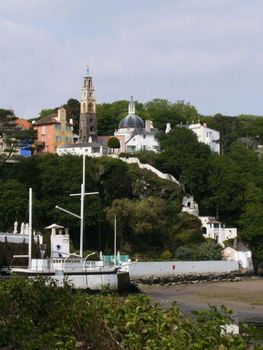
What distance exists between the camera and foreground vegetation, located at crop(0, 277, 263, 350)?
10.3 metres

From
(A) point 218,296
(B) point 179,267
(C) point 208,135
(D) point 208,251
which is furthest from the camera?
(C) point 208,135

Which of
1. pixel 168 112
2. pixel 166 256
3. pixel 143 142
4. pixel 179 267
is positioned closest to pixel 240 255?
pixel 166 256

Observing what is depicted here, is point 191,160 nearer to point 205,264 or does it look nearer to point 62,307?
point 205,264

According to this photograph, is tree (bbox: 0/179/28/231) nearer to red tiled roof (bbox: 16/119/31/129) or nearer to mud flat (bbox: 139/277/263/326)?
mud flat (bbox: 139/277/263/326)

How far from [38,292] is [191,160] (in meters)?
56.6

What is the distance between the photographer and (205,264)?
5638 centimetres

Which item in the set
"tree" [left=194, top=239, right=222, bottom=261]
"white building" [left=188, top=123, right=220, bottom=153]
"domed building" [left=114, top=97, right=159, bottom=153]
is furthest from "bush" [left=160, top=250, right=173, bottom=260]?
"white building" [left=188, top=123, right=220, bottom=153]

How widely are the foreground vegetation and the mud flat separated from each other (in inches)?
578

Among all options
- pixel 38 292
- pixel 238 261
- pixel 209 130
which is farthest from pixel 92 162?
pixel 38 292

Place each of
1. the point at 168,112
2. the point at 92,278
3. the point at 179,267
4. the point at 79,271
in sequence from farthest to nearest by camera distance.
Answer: the point at 168,112 < the point at 179,267 < the point at 92,278 < the point at 79,271

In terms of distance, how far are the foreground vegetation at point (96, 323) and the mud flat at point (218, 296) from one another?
14.7 meters

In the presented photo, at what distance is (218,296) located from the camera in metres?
40.0

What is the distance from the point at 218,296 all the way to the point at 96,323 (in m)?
29.0

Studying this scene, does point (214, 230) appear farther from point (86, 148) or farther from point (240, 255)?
point (86, 148)
